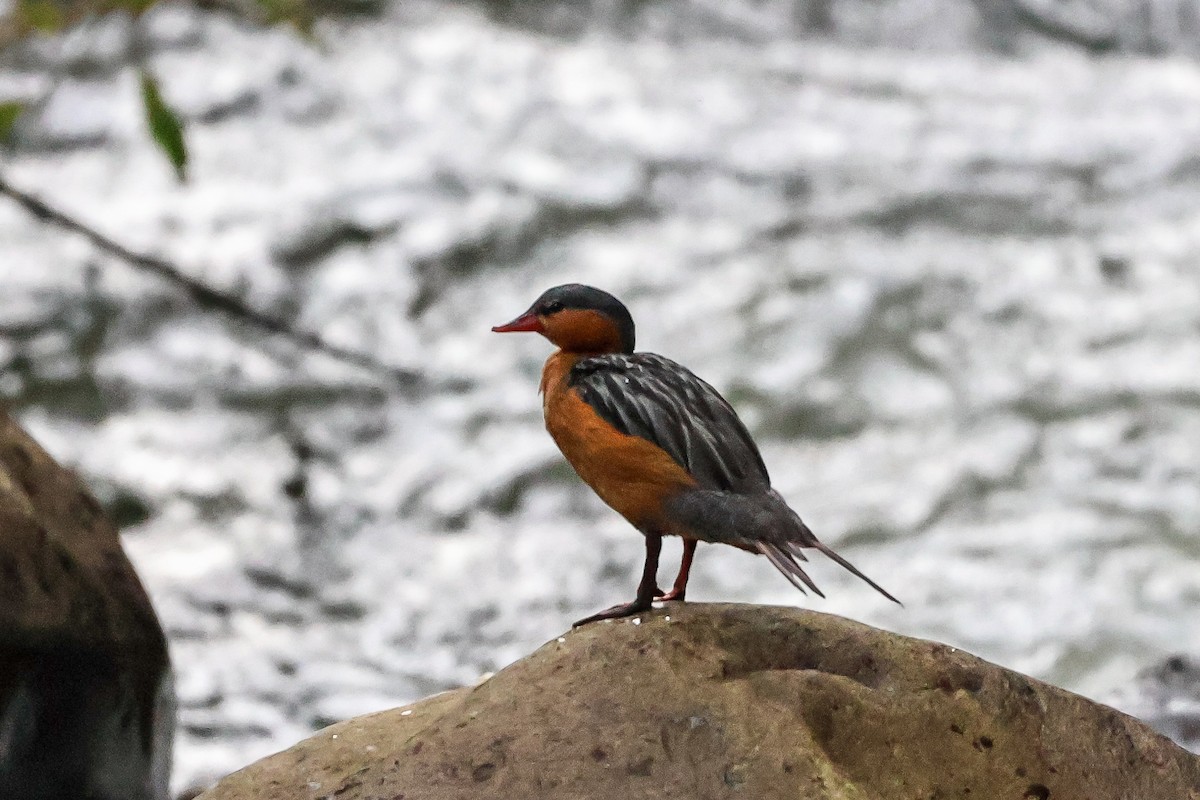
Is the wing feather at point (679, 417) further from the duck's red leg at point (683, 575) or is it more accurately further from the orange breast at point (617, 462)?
the duck's red leg at point (683, 575)

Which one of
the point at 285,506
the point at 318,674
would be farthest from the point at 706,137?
the point at 318,674

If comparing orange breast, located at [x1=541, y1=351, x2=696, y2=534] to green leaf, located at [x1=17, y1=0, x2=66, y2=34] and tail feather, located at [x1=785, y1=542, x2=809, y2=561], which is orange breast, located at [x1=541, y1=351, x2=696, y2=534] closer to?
tail feather, located at [x1=785, y1=542, x2=809, y2=561]

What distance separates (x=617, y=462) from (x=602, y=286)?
6.99 m

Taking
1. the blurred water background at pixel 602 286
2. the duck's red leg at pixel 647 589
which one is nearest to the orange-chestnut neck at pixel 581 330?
the duck's red leg at pixel 647 589

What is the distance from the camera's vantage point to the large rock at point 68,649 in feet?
14.7

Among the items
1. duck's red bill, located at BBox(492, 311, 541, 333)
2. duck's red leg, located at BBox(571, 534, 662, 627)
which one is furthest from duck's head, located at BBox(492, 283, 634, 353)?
duck's red leg, located at BBox(571, 534, 662, 627)

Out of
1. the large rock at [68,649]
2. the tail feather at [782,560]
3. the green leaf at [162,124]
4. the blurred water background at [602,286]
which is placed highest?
the green leaf at [162,124]

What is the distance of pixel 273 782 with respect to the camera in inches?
146

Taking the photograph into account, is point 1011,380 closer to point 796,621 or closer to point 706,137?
point 706,137

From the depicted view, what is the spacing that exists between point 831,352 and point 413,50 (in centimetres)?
519

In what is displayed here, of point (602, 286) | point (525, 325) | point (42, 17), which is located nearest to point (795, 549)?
point (525, 325)

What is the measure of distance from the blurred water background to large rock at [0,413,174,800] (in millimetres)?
1824

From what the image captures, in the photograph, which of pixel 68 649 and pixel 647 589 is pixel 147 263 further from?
pixel 647 589

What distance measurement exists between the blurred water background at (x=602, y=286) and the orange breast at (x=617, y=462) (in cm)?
353
